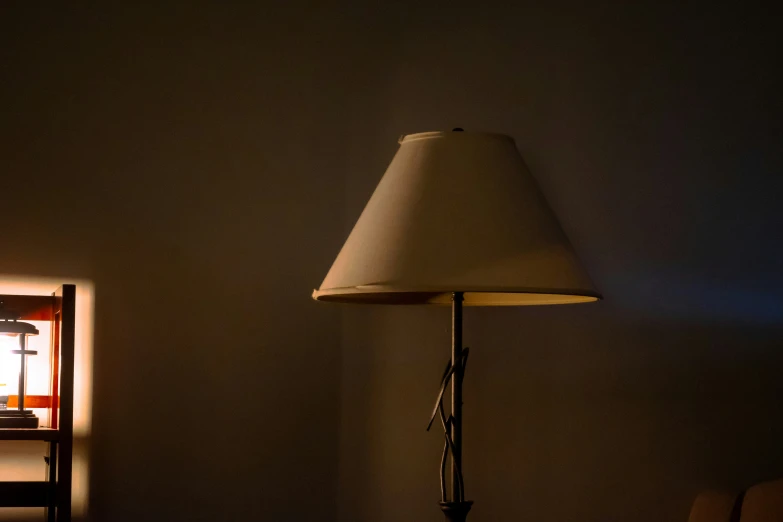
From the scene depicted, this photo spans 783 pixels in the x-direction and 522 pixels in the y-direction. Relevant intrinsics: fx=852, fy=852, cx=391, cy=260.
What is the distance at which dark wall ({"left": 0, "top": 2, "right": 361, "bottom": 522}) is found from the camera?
225cm

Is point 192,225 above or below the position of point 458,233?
above

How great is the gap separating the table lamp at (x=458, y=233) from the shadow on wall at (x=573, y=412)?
34 centimetres

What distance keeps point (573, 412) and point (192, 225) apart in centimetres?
120

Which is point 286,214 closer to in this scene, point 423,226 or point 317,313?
point 317,313

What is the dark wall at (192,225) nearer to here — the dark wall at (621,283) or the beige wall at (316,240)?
the beige wall at (316,240)

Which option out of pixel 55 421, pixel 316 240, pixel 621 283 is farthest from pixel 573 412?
pixel 55 421

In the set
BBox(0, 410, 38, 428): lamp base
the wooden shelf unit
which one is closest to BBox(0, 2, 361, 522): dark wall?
the wooden shelf unit

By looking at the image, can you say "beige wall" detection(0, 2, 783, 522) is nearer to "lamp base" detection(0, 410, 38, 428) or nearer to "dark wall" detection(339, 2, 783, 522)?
"dark wall" detection(339, 2, 783, 522)

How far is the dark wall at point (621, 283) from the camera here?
135 centimetres

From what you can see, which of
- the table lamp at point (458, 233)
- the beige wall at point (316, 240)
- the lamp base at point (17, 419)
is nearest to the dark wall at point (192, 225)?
the beige wall at point (316, 240)

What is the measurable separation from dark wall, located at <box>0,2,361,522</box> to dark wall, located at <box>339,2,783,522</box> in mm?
377

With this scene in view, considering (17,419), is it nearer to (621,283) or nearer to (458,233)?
(458,233)

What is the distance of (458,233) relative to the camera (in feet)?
3.91

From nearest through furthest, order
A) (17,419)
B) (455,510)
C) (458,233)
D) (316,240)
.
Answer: (458,233) → (455,510) → (17,419) → (316,240)
